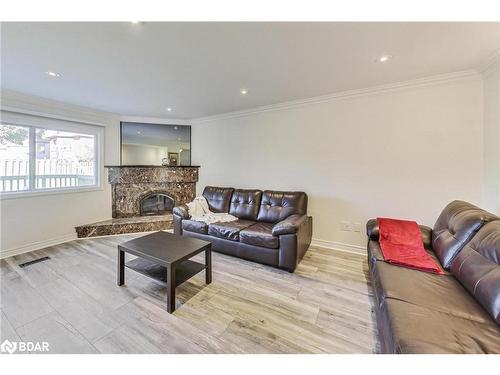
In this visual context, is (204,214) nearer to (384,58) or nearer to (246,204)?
(246,204)

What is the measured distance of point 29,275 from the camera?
2.32 m

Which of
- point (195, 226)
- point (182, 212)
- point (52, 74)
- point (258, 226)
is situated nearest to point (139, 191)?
point (182, 212)

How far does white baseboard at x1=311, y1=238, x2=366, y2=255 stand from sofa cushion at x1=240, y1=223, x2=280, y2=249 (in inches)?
40.0

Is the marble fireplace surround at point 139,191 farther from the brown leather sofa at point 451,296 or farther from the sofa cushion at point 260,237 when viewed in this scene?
the brown leather sofa at point 451,296

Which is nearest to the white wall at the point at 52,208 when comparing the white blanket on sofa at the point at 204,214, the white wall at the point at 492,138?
the white blanket on sofa at the point at 204,214

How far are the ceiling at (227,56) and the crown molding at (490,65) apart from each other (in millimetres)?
56

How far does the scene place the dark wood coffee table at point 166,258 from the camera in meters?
1.80

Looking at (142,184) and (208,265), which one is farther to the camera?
(142,184)

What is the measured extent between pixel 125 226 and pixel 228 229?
7.47 feet

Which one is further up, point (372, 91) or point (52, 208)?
point (372, 91)

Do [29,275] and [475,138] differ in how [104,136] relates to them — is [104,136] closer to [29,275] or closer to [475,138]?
[29,275]

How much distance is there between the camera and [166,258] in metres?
1.83

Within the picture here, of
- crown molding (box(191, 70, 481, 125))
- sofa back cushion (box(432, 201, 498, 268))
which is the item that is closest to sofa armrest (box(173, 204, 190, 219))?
crown molding (box(191, 70, 481, 125))
